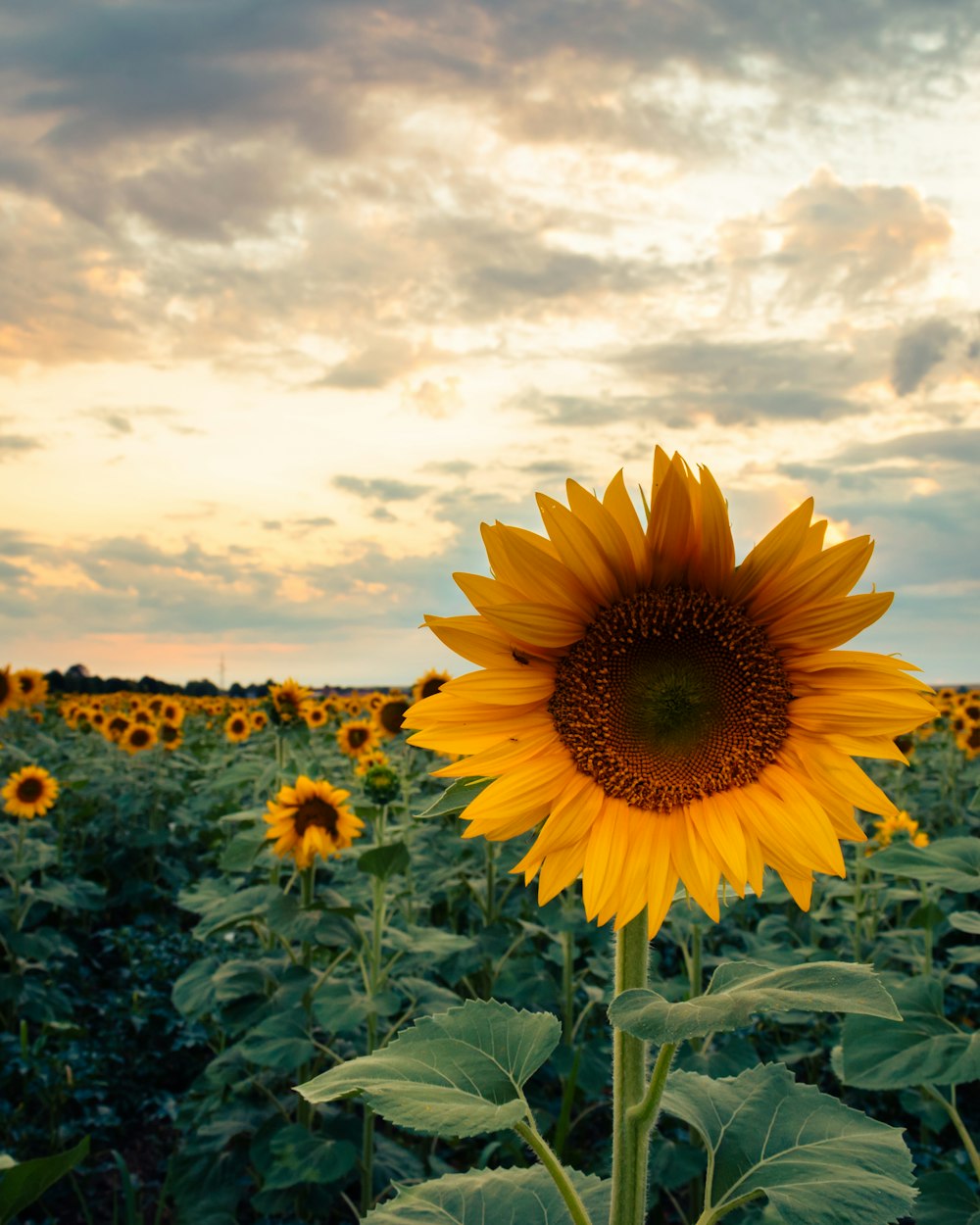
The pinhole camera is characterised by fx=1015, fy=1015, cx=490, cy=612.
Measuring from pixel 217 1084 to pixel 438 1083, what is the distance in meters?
3.07

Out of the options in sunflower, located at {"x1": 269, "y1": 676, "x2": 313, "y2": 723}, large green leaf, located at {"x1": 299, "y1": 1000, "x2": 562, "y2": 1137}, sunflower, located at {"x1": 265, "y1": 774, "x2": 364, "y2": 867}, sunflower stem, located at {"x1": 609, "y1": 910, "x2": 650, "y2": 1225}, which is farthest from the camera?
sunflower, located at {"x1": 269, "y1": 676, "x2": 313, "y2": 723}

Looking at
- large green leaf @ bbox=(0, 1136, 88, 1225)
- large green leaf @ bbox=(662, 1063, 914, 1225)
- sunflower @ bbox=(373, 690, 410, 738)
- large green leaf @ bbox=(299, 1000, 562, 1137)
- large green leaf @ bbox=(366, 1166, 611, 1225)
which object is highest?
sunflower @ bbox=(373, 690, 410, 738)

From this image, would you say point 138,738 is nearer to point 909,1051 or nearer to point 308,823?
point 308,823

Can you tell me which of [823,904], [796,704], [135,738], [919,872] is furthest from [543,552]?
[135,738]

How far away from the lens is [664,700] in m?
1.84

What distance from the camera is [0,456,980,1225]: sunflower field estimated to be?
5.49ft

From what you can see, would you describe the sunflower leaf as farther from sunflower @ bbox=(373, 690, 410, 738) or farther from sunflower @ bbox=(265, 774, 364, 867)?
sunflower @ bbox=(373, 690, 410, 738)

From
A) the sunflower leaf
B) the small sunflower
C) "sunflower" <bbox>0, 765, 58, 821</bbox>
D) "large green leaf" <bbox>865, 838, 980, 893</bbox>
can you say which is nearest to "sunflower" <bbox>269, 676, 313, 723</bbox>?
the small sunflower

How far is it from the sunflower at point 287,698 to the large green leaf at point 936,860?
4.80 metres

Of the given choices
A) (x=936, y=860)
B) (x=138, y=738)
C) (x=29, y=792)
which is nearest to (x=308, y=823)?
(x=936, y=860)

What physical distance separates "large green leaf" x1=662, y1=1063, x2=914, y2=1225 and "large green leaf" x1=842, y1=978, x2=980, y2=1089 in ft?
2.29

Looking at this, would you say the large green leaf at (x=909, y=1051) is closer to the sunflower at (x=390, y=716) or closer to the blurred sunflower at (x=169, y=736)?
the sunflower at (x=390, y=716)

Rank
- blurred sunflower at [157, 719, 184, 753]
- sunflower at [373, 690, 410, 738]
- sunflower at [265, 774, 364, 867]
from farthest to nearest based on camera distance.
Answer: blurred sunflower at [157, 719, 184, 753]
sunflower at [373, 690, 410, 738]
sunflower at [265, 774, 364, 867]

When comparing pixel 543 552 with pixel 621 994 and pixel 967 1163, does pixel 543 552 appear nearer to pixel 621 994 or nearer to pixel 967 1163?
pixel 621 994
